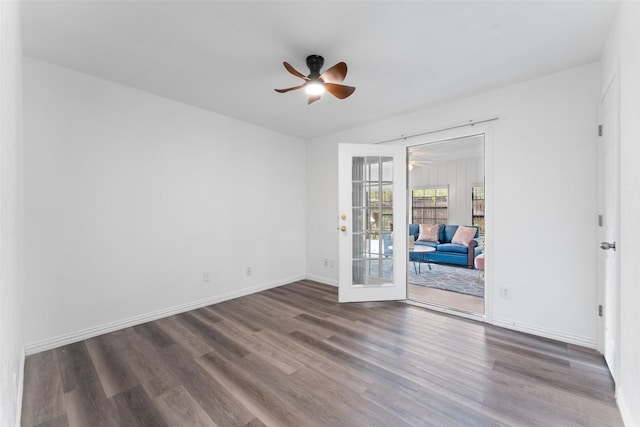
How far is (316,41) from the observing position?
6.82ft

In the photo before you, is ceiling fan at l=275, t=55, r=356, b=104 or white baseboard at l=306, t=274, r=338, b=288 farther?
white baseboard at l=306, t=274, r=338, b=288

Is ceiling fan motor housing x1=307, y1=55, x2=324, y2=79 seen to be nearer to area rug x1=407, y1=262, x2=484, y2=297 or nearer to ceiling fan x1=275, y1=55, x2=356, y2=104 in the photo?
ceiling fan x1=275, y1=55, x2=356, y2=104

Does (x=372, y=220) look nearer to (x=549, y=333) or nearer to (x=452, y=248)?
(x=549, y=333)

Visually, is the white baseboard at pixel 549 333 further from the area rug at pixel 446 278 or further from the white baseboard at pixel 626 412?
the area rug at pixel 446 278

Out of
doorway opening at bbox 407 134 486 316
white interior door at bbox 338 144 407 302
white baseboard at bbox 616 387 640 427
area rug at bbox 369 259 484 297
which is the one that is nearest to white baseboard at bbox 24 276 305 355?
white interior door at bbox 338 144 407 302

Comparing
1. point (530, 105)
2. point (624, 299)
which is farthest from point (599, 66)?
point (624, 299)

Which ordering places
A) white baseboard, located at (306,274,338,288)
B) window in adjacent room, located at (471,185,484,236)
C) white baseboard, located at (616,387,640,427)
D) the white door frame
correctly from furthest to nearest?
window in adjacent room, located at (471,185,484,236) < white baseboard, located at (306,274,338,288) < the white door frame < white baseboard, located at (616,387,640,427)

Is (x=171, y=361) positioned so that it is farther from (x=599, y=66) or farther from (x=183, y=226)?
(x=599, y=66)

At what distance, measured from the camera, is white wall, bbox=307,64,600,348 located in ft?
7.80

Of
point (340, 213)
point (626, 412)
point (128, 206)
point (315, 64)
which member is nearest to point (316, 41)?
point (315, 64)

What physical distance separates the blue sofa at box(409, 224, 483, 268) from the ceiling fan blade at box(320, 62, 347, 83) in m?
4.58

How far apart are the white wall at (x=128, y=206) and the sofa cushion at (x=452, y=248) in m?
3.93

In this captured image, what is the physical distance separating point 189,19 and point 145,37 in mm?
472

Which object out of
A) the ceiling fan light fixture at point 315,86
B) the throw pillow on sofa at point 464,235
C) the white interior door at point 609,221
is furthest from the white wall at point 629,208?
the throw pillow on sofa at point 464,235
